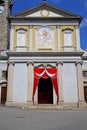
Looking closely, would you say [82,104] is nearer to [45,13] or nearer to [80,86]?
[80,86]

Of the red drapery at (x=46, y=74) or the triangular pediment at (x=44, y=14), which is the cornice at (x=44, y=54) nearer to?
the red drapery at (x=46, y=74)

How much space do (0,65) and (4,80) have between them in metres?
1.99

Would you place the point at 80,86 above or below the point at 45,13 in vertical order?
below

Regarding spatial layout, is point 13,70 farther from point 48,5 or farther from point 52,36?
point 48,5

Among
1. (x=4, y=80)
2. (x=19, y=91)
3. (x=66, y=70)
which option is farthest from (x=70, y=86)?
(x=4, y=80)

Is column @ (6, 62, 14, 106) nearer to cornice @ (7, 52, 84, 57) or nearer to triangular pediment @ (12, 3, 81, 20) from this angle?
cornice @ (7, 52, 84, 57)

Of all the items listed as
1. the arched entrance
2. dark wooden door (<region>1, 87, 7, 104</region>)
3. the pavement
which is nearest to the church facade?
the arched entrance

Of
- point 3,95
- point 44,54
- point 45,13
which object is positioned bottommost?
point 3,95

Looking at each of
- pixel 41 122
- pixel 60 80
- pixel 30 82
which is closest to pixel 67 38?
pixel 60 80

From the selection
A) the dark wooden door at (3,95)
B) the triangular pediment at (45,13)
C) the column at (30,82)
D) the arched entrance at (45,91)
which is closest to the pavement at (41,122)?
the column at (30,82)

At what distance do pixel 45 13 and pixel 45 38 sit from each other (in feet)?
10.2

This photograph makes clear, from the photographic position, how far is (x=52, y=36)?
29062 millimetres

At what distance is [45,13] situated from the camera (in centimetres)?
2953

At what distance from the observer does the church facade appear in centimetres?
2697
